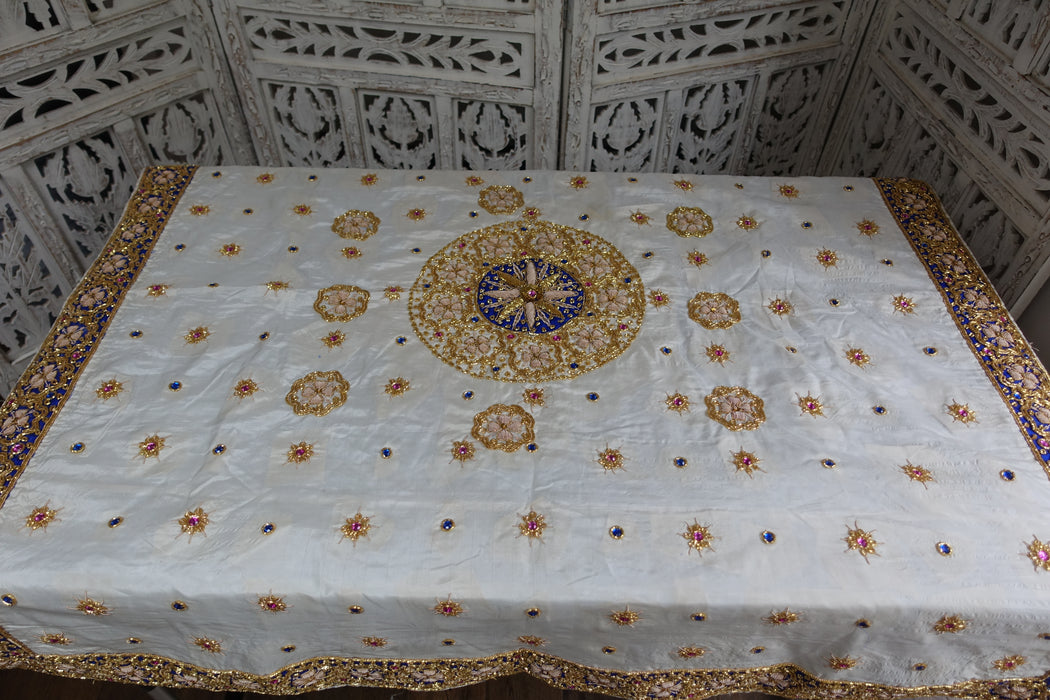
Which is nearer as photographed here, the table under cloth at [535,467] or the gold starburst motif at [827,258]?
the table under cloth at [535,467]

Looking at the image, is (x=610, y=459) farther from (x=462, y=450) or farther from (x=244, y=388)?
(x=244, y=388)

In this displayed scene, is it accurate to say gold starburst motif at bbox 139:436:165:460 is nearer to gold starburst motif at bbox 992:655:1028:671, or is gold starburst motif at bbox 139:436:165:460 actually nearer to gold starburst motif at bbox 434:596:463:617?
gold starburst motif at bbox 434:596:463:617

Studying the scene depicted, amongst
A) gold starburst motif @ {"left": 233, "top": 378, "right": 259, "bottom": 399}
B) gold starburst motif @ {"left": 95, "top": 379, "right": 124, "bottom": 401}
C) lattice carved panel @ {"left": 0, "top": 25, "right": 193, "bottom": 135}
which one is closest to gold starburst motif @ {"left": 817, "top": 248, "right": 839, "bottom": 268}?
gold starburst motif @ {"left": 233, "top": 378, "right": 259, "bottom": 399}

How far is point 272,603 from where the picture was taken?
1.30 m

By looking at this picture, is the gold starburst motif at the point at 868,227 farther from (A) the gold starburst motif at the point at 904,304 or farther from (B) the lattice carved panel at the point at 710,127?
(B) the lattice carved panel at the point at 710,127

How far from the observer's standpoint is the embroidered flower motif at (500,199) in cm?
214

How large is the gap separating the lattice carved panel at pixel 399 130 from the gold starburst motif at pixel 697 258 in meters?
1.23

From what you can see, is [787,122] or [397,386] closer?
[397,386]

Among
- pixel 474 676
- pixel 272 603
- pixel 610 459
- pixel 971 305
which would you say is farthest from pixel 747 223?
pixel 272 603

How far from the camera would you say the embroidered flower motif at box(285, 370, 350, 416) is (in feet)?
A: 5.24

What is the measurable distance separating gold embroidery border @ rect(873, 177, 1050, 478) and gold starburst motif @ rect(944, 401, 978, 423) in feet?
0.32

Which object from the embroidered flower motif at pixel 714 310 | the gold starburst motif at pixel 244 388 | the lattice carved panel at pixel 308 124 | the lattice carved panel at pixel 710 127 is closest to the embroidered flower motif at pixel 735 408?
the embroidered flower motif at pixel 714 310

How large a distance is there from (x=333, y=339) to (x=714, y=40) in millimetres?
1783

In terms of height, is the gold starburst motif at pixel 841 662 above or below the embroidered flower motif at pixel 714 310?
below
